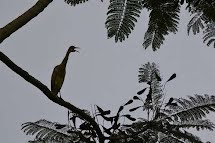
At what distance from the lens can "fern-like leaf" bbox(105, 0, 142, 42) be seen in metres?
3.83

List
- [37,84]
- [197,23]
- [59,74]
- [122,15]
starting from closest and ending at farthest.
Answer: [37,84]
[59,74]
[122,15]
[197,23]

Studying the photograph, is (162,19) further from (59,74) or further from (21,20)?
(21,20)

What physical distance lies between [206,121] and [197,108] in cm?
50

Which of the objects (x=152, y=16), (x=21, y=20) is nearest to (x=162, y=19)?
(x=152, y=16)

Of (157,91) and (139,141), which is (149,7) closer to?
(157,91)

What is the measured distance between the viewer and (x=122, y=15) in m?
3.83

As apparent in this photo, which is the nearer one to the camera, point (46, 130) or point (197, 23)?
point (46, 130)

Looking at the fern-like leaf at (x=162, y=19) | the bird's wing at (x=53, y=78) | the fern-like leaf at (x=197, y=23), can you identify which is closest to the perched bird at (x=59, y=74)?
the bird's wing at (x=53, y=78)

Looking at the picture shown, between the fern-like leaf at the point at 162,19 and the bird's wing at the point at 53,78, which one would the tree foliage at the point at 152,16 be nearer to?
the fern-like leaf at the point at 162,19

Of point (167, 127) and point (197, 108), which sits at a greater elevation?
point (197, 108)

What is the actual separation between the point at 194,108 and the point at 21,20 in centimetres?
139

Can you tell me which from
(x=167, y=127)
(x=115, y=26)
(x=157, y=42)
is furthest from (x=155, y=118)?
(x=157, y=42)

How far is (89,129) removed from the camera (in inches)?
130

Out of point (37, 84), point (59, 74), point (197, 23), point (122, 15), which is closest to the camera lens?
point (37, 84)
